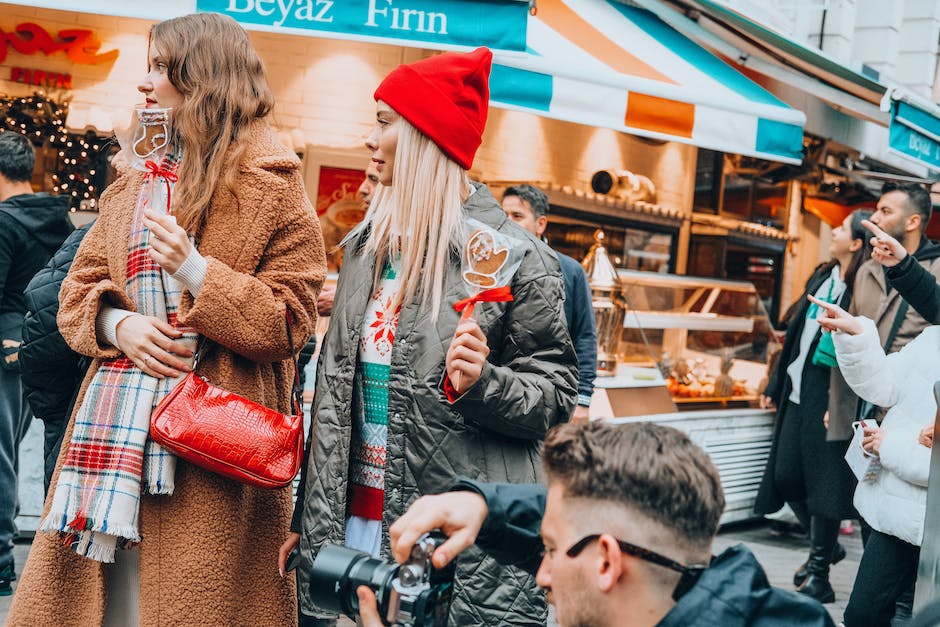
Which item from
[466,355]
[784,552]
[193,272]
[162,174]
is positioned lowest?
[784,552]

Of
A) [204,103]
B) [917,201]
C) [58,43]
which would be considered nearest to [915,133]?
[917,201]

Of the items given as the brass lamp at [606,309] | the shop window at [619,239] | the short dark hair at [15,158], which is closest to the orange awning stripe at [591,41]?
the brass lamp at [606,309]

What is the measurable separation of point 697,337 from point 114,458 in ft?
19.1

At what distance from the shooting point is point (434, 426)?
Answer: 2.37 metres

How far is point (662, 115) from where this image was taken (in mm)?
5672

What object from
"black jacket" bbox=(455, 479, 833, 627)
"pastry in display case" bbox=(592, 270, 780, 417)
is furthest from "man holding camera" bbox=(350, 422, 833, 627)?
"pastry in display case" bbox=(592, 270, 780, 417)

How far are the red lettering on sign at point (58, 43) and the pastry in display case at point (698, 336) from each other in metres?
4.20

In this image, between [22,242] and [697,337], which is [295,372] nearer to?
[22,242]

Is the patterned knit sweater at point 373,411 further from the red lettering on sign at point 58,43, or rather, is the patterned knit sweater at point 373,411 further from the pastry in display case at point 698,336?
the red lettering on sign at point 58,43

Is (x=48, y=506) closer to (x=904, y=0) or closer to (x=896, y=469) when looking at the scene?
(x=896, y=469)

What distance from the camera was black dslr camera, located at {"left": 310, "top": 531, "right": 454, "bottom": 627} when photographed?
59.7 inches

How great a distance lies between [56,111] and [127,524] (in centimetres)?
593

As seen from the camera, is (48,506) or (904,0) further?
(904,0)

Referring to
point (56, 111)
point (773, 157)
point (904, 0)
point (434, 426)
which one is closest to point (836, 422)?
point (773, 157)
